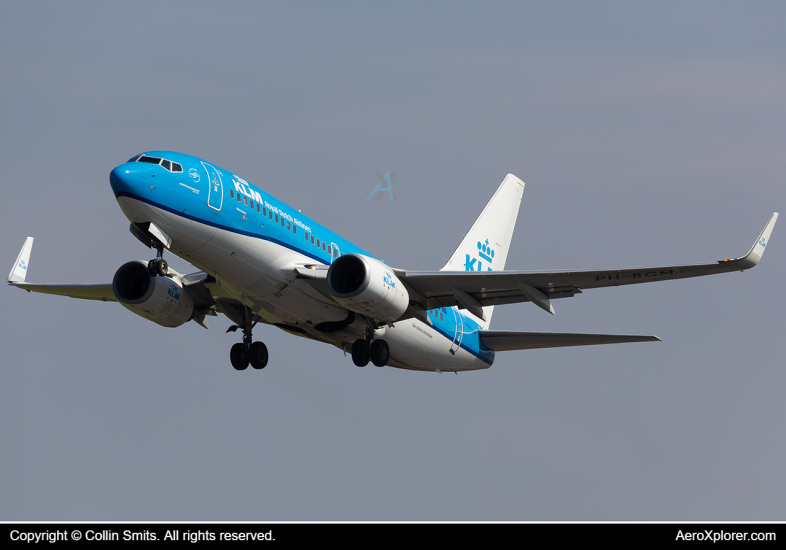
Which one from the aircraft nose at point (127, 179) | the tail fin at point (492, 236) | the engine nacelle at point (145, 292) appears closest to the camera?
the aircraft nose at point (127, 179)

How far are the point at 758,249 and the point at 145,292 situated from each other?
20069 millimetres

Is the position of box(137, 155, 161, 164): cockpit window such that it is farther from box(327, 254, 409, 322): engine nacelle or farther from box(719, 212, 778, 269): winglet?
box(719, 212, 778, 269): winglet

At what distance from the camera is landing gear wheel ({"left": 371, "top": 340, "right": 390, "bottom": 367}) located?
118 ft

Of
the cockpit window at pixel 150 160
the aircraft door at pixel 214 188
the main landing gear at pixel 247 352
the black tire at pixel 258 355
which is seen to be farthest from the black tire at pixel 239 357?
the cockpit window at pixel 150 160

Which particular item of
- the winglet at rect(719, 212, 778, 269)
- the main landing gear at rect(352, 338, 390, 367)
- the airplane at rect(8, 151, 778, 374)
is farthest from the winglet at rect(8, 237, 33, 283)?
the winglet at rect(719, 212, 778, 269)

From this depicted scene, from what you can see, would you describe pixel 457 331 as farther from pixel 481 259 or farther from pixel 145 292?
pixel 145 292

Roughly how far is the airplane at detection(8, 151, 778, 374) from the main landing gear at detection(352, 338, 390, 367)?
3cm

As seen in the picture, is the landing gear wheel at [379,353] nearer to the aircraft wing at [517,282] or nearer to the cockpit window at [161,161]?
the aircraft wing at [517,282]

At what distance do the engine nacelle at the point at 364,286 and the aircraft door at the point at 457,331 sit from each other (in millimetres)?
6479

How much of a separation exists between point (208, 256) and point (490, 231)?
767 inches

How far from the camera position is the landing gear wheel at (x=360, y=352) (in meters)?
36.0

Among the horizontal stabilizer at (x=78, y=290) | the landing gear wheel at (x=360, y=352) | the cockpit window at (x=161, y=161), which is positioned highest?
the cockpit window at (x=161, y=161)
